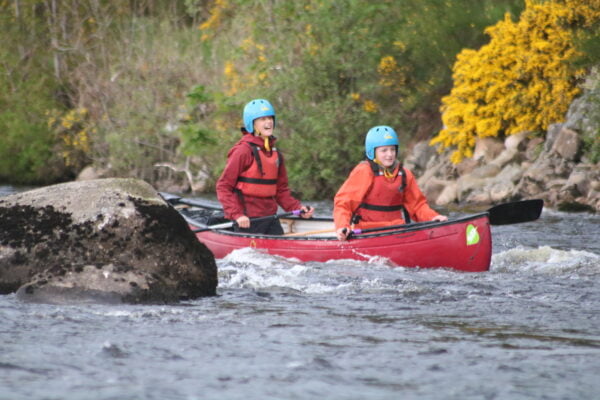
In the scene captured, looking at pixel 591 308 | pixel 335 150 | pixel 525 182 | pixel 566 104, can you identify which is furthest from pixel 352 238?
pixel 335 150

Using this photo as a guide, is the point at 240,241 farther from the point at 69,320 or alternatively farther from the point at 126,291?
the point at 69,320

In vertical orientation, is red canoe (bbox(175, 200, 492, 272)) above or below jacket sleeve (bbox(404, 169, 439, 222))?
below

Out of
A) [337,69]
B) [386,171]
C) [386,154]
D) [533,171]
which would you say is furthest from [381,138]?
[337,69]

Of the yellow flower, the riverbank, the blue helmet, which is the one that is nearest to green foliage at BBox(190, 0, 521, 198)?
the yellow flower

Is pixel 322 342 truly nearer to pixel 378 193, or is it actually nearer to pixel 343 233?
pixel 343 233

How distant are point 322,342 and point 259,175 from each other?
179 inches

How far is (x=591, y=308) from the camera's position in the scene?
21.9ft

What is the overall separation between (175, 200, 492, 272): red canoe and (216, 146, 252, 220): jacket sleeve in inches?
13.0

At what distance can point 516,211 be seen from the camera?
9.01m

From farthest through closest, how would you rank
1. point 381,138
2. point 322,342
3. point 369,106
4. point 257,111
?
point 369,106 → point 257,111 → point 381,138 → point 322,342

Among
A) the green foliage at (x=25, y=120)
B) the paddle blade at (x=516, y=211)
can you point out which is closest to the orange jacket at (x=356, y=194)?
the paddle blade at (x=516, y=211)

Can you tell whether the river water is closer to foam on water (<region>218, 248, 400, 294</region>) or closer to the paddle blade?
foam on water (<region>218, 248, 400, 294</region>)

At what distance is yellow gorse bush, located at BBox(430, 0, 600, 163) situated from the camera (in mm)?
18688

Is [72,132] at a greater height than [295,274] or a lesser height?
greater
